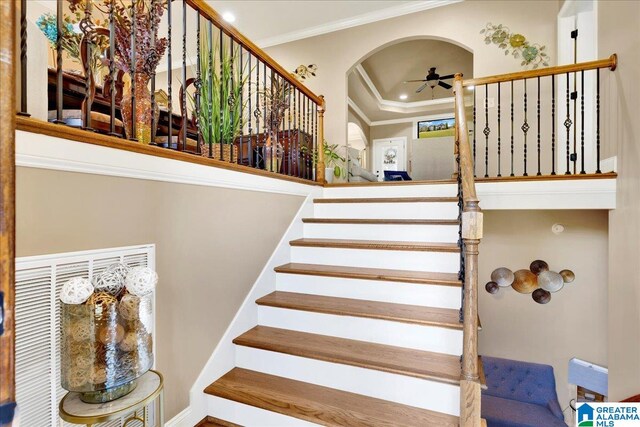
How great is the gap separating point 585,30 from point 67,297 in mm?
4931

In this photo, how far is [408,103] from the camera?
28.9ft

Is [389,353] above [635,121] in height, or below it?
below

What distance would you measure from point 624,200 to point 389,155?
727cm

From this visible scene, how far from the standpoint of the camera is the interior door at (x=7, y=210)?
0.42 m

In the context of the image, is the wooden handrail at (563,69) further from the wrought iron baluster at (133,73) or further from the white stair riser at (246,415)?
the white stair riser at (246,415)

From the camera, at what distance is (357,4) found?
14.6 ft

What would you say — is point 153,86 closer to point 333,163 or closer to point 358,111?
point 333,163

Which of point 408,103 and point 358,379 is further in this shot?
point 408,103

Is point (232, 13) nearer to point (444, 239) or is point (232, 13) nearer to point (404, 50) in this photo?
point (404, 50)

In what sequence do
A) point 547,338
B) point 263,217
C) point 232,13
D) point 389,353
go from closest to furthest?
point 389,353
point 263,217
point 547,338
point 232,13

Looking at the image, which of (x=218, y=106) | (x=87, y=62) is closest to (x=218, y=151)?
(x=218, y=106)

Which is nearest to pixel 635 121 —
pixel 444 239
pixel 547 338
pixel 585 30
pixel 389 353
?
pixel 444 239

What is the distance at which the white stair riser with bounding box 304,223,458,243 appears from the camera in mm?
2410

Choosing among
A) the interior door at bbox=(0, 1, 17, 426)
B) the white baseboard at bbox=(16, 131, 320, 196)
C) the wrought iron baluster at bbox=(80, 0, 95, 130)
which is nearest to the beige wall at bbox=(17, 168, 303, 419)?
the white baseboard at bbox=(16, 131, 320, 196)
